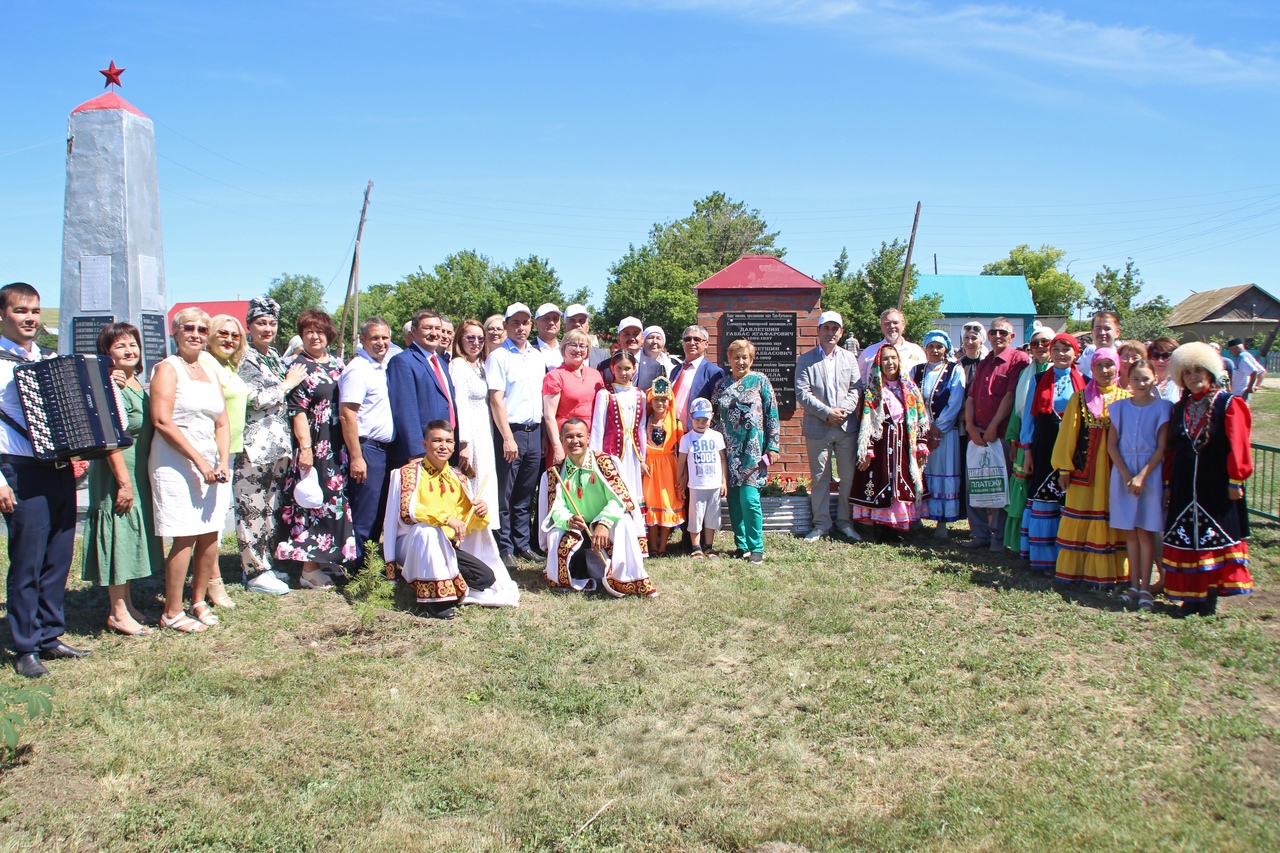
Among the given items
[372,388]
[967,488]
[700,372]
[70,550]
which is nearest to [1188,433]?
[967,488]

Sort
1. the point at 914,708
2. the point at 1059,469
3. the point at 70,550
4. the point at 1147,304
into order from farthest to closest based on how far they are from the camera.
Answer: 1. the point at 1147,304
2. the point at 1059,469
3. the point at 70,550
4. the point at 914,708

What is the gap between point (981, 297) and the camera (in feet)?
150

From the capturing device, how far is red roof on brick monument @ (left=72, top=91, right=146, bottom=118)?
6.86 m

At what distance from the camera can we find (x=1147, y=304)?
137 ft

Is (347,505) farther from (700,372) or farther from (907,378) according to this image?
(907,378)

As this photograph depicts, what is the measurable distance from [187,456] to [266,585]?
1.27 meters

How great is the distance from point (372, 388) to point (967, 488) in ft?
15.8

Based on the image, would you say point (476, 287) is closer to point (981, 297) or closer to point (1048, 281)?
point (981, 297)

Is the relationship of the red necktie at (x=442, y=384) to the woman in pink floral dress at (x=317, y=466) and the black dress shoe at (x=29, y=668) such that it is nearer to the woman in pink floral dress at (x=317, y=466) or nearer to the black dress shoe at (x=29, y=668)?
the woman in pink floral dress at (x=317, y=466)

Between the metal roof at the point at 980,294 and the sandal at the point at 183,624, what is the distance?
4364 centimetres

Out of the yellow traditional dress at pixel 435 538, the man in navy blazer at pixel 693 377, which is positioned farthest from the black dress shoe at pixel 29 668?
the man in navy blazer at pixel 693 377

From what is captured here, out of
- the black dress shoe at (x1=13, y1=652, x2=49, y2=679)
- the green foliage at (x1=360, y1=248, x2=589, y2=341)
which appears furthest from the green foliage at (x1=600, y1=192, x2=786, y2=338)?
the black dress shoe at (x1=13, y1=652, x2=49, y2=679)

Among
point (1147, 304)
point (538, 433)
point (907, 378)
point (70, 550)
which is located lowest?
point (70, 550)

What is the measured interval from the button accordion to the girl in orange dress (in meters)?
3.66
